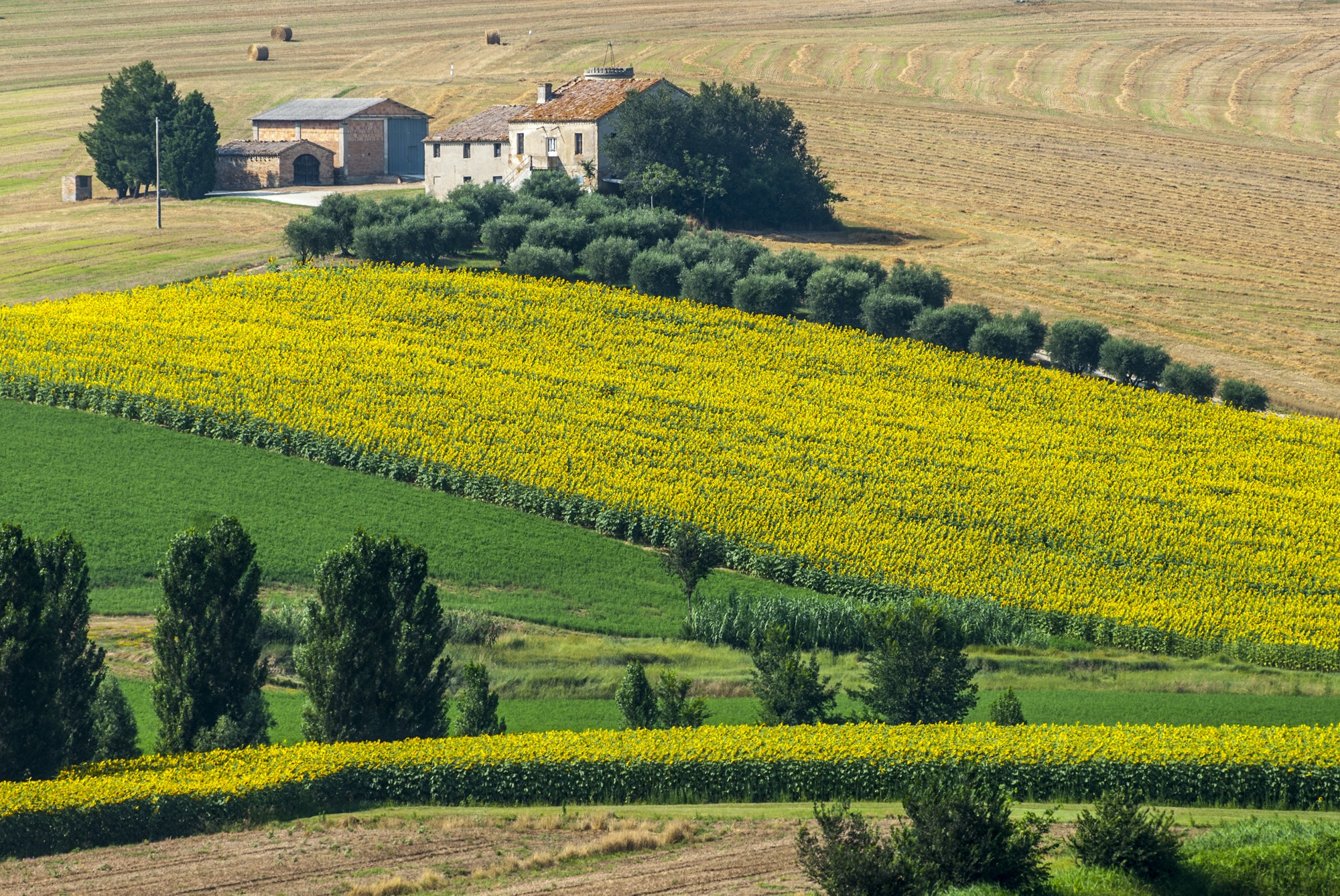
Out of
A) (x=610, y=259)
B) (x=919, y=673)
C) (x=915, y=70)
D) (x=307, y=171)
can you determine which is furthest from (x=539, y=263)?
(x=915, y=70)

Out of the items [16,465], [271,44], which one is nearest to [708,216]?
[16,465]

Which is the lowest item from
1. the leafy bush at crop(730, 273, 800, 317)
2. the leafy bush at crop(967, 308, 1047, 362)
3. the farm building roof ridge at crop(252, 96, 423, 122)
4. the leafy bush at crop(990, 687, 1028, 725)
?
the leafy bush at crop(990, 687, 1028, 725)

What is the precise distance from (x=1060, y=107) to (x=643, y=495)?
84.8 metres

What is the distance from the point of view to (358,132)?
369 ft

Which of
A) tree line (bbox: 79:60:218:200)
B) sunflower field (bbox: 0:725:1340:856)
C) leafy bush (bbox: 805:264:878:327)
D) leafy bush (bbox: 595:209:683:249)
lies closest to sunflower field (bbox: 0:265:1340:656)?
leafy bush (bbox: 805:264:878:327)

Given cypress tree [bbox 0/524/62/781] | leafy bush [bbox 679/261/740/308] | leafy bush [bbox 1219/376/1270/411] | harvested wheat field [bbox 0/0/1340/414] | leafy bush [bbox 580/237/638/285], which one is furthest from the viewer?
harvested wheat field [bbox 0/0/1340/414]

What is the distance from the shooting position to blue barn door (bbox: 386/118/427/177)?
374 ft

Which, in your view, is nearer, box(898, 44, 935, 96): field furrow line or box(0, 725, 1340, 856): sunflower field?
box(0, 725, 1340, 856): sunflower field

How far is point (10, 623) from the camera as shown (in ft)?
107

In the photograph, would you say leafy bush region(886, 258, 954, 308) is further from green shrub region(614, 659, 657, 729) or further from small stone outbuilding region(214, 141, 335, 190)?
small stone outbuilding region(214, 141, 335, 190)

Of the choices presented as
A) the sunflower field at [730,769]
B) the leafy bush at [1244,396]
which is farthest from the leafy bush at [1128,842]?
the leafy bush at [1244,396]

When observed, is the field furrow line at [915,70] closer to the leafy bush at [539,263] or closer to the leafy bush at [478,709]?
the leafy bush at [539,263]

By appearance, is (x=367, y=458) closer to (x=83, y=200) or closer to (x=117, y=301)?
(x=117, y=301)

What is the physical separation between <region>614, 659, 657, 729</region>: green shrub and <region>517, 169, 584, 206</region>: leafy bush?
55.1 m
